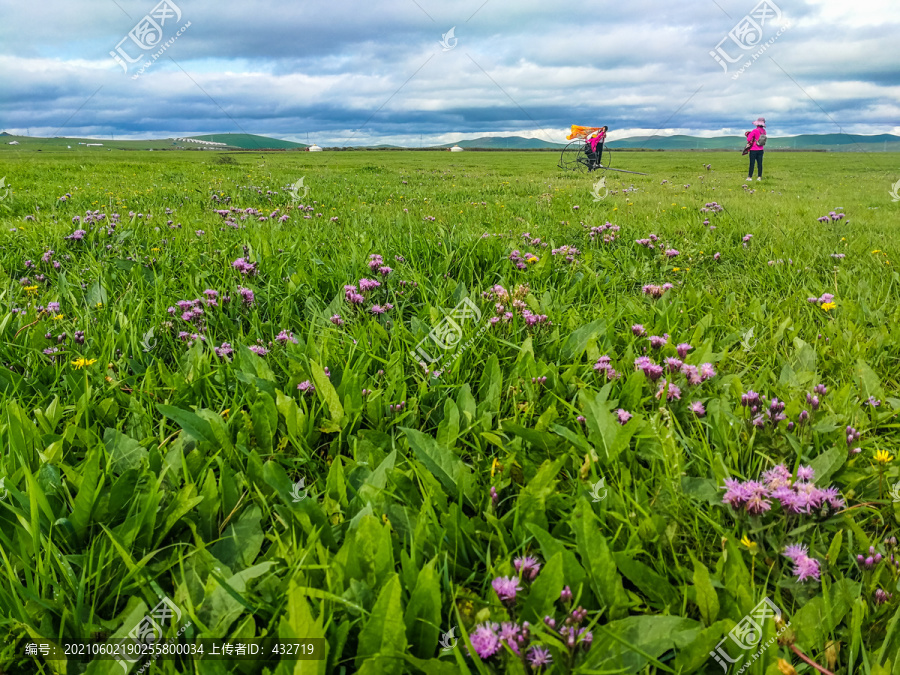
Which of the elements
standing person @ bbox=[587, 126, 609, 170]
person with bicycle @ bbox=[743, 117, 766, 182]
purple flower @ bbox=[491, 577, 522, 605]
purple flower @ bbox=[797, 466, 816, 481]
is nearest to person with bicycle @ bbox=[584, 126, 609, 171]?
standing person @ bbox=[587, 126, 609, 170]

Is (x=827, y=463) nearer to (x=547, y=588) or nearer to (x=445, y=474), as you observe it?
(x=547, y=588)

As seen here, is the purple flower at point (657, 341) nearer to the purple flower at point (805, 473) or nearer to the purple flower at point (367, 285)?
the purple flower at point (805, 473)

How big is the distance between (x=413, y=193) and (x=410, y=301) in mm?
9807

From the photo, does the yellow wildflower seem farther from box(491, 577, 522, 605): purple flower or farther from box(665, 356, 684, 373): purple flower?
box(491, 577, 522, 605): purple flower

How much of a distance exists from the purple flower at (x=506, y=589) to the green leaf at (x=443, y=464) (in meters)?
0.52

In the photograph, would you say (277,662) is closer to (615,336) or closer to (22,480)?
(22,480)

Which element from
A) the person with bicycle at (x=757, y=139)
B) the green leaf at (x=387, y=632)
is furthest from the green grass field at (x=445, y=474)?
the person with bicycle at (x=757, y=139)

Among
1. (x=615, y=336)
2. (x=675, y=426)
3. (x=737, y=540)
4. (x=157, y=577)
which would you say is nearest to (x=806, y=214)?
(x=615, y=336)

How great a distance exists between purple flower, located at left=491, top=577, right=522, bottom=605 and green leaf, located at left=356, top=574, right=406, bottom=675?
266mm

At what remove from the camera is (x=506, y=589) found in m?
1.41

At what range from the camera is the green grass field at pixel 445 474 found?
1.44 meters

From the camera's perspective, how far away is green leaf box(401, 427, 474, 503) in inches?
78.0

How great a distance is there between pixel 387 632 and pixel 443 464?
755 millimetres

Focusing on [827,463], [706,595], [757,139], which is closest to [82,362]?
[706,595]
